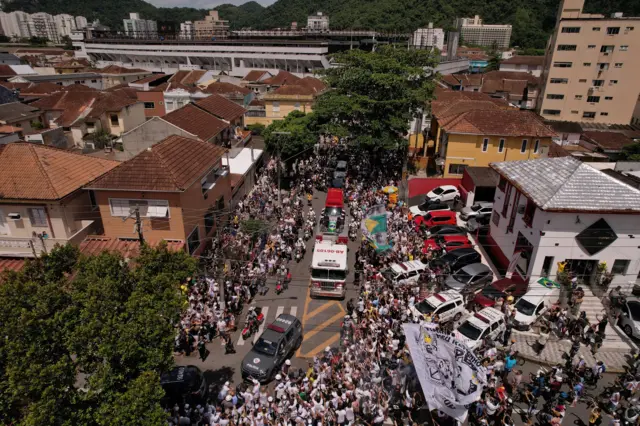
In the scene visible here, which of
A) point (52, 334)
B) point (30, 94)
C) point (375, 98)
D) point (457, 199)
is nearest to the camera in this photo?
point (52, 334)

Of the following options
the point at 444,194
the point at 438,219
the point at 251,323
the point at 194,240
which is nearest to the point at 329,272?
the point at 251,323

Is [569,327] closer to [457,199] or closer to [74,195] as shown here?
[457,199]

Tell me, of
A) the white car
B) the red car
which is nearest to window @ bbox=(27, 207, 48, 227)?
the red car

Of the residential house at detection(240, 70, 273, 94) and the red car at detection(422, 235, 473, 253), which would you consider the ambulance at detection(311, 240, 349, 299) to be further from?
the residential house at detection(240, 70, 273, 94)

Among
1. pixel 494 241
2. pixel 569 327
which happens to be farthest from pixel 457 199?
pixel 569 327

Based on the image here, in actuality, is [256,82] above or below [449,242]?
above

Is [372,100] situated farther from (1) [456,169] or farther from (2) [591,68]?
(2) [591,68]
